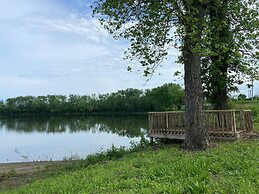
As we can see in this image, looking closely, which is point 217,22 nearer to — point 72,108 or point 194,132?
point 194,132

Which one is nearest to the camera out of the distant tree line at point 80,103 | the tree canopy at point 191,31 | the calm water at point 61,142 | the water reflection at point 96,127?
the tree canopy at point 191,31

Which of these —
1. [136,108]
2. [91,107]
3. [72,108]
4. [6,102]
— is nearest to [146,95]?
[136,108]

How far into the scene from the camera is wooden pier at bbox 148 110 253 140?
13.1 metres

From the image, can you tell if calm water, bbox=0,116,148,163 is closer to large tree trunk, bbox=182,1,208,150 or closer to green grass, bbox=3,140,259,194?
large tree trunk, bbox=182,1,208,150

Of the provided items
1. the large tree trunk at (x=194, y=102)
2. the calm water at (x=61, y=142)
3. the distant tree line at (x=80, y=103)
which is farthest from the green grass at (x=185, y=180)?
the distant tree line at (x=80, y=103)

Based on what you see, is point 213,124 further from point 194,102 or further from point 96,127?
point 96,127

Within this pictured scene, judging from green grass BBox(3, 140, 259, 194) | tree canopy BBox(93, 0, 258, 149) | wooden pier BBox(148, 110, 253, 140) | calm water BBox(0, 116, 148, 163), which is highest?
tree canopy BBox(93, 0, 258, 149)

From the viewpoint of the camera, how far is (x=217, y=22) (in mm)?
10992

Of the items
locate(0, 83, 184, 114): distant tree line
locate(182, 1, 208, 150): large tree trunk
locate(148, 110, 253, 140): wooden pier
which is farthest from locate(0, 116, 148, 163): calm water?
locate(0, 83, 184, 114): distant tree line

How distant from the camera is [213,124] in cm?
1368

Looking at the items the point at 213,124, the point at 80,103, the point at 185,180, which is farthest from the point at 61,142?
the point at 80,103

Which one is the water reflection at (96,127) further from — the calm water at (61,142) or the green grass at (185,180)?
the green grass at (185,180)

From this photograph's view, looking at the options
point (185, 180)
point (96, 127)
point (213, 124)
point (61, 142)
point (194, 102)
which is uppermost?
point (194, 102)

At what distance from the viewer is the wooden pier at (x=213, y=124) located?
13086 millimetres
